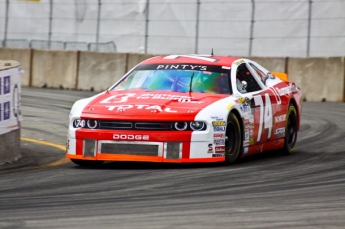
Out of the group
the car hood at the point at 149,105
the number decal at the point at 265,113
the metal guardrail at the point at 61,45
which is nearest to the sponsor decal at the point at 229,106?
the car hood at the point at 149,105

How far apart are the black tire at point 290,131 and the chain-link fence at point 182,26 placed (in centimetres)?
1166

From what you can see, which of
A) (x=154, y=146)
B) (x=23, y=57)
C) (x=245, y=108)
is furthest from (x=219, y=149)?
Result: (x=23, y=57)

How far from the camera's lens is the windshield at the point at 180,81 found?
35.6 feet

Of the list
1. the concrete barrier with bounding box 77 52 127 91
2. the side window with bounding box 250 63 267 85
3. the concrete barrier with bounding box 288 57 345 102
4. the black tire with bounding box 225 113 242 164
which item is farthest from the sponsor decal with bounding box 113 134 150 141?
the concrete barrier with bounding box 77 52 127 91

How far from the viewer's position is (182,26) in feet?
87.9

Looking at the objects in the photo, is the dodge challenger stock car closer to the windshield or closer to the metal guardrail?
the windshield

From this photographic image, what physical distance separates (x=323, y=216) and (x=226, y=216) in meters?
0.72

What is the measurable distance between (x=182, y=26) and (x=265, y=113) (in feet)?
51.7

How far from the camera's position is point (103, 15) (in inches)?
1116

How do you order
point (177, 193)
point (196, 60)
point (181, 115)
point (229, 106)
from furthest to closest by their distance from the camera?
point (196, 60) → point (229, 106) → point (181, 115) → point (177, 193)

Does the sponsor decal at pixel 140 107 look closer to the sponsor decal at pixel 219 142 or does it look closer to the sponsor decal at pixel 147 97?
the sponsor decal at pixel 147 97

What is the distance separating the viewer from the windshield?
1084 cm

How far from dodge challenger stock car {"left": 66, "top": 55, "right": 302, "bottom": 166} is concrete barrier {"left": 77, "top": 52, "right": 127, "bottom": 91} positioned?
12.4 metres

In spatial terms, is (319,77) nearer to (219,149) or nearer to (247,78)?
(247,78)
